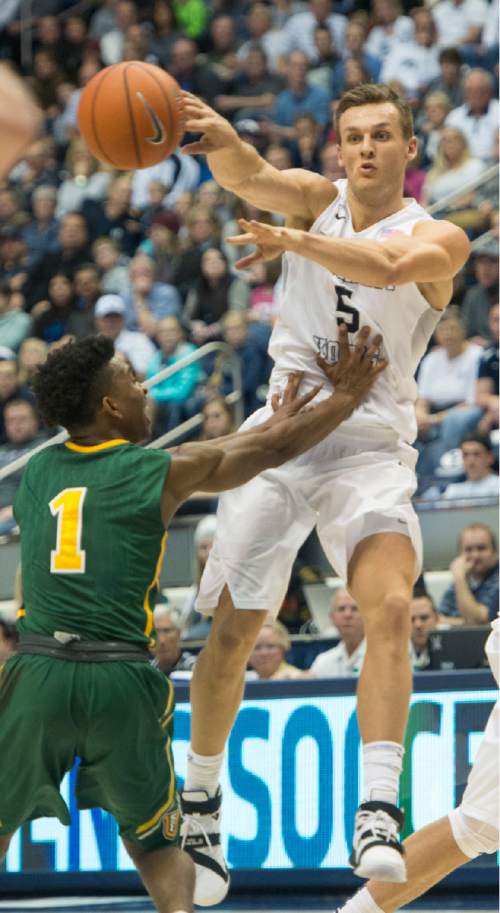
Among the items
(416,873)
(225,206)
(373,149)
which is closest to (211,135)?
(373,149)

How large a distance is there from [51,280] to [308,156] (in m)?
2.83

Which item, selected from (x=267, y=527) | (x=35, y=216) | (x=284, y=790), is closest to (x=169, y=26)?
(x=35, y=216)

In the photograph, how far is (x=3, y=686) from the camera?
5.11m

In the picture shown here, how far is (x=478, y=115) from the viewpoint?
13125 millimetres

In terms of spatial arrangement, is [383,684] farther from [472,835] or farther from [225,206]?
[225,206]

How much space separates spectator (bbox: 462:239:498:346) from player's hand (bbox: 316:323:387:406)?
5900mm

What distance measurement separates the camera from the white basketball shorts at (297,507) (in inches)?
219

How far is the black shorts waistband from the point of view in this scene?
5.04m

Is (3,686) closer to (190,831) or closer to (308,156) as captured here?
(190,831)

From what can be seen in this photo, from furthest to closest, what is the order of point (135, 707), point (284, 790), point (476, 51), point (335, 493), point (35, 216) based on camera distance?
point (35, 216), point (476, 51), point (284, 790), point (335, 493), point (135, 707)

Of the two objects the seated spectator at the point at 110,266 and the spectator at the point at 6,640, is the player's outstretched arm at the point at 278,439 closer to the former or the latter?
the spectator at the point at 6,640

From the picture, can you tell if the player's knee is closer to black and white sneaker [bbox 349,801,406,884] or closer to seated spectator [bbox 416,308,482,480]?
black and white sneaker [bbox 349,801,406,884]

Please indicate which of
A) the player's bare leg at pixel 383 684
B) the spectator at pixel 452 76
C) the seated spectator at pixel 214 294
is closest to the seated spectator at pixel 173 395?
the seated spectator at pixel 214 294

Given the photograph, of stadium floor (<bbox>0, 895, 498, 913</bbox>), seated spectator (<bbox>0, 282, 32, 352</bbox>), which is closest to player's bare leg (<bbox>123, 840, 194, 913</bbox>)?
stadium floor (<bbox>0, 895, 498, 913</bbox>)
